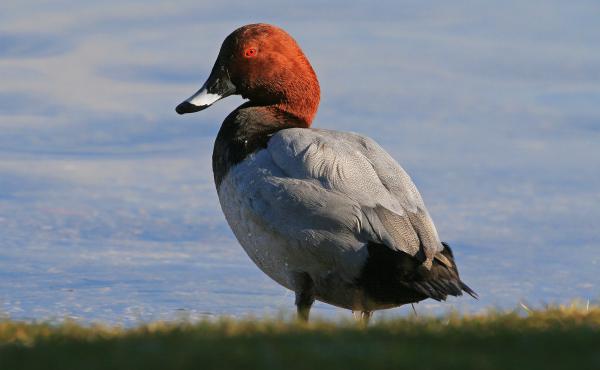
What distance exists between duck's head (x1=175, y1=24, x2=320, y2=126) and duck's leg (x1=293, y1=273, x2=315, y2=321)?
1432 millimetres

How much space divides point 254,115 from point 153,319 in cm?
230

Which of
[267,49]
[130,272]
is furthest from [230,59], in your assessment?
[130,272]

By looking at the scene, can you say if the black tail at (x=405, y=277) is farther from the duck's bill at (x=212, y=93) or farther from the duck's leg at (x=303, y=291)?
the duck's bill at (x=212, y=93)

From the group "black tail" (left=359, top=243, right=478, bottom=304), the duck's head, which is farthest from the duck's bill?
"black tail" (left=359, top=243, right=478, bottom=304)

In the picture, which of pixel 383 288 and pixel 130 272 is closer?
pixel 383 288

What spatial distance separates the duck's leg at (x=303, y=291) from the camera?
8617 mm

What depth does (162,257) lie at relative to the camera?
16.8 meters

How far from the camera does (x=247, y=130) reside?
9.20 m

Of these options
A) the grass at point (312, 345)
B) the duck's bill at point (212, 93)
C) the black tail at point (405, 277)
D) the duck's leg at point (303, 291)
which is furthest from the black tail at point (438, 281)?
the duck's bill at point (212, 93)

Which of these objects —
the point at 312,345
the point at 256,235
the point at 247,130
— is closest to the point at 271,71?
the point at 247,130

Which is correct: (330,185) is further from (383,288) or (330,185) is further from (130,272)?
(130,272)

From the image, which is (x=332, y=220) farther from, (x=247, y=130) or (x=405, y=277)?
(x=247, y=130)

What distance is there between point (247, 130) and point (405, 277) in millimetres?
1557

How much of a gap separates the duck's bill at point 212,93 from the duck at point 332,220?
756 mm
